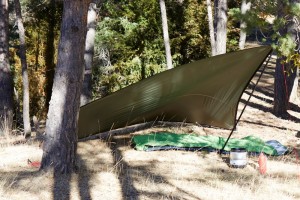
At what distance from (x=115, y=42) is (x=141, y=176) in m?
8.37

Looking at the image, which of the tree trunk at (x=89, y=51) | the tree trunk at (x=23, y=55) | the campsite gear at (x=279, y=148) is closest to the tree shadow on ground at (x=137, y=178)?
the campsite gear at (x=279, y=148)

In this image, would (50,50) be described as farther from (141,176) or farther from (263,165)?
(263,165)

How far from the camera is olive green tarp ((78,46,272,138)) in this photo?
19.5 feet

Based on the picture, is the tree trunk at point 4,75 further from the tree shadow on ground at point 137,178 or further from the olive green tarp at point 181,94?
the tree shadow on ground at point 137,178

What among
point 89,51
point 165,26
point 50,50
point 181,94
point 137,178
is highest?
point 165,26

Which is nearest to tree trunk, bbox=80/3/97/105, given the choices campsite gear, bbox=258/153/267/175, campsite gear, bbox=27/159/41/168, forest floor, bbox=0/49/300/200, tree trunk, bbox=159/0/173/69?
forest floor, bbox=0/49/300/200

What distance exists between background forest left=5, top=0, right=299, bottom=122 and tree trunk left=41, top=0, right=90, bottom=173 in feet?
26.4

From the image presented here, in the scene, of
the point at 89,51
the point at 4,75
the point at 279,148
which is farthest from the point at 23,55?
the point at 279,148

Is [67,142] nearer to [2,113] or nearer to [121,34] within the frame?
[2,113]

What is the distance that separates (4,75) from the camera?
9789mm

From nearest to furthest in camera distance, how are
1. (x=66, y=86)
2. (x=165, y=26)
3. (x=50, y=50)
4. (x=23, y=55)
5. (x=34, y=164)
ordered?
(x=66, y=86)
(x=34, y=164)
(x=23, y=55)
(x=165, y=26)
(x=50, y=50)

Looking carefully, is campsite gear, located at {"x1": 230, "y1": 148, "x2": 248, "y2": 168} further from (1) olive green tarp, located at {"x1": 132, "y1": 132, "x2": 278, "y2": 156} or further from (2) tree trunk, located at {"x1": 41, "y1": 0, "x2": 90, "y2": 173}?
(2) tree trunk, located at {"x1": 41, "y1": 0, "x2": 90, "y2": 173}

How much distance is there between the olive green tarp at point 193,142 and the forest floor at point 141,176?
16 centimetres

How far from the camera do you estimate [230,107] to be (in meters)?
7.10
